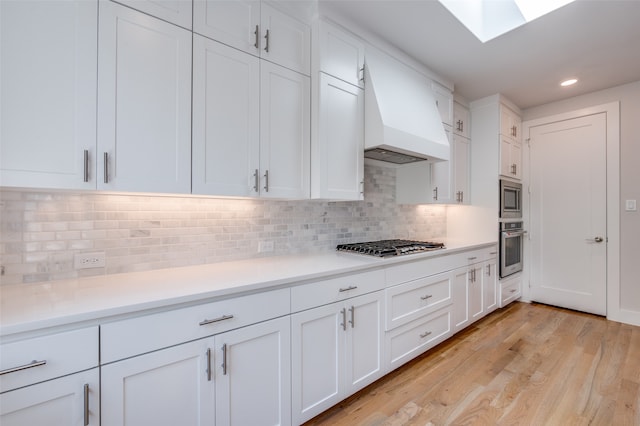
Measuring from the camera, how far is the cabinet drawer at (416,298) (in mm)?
2045

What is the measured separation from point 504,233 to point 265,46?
3262 mm

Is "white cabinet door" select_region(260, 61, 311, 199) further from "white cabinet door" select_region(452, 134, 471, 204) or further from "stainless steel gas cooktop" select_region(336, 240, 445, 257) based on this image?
"white cabinet door" select_region(452, 134, 471, 204)

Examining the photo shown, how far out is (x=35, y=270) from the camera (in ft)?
4.34

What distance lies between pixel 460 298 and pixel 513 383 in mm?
810

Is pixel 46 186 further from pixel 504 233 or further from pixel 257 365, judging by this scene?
pixel 504 233

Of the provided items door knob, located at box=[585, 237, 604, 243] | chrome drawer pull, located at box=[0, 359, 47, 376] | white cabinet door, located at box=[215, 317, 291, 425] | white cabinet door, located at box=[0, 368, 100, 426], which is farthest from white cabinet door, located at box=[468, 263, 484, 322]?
chrome drawer pull, located at box=[0, 359, 47, 376]

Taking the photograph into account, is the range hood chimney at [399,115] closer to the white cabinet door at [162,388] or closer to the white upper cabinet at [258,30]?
the white upper cabinet at [258,30]

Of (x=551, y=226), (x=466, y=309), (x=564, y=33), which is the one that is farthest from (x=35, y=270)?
(x=551, y=226)

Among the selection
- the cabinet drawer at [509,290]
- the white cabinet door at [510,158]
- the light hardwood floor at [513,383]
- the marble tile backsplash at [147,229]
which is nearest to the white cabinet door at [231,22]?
the marble tile backsplash at [147,229]

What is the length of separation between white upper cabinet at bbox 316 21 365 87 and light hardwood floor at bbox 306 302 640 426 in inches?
86.0

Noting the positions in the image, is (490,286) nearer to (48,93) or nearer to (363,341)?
(363,341)

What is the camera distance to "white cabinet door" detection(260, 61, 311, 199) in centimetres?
173

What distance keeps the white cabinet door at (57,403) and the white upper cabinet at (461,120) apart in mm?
3664

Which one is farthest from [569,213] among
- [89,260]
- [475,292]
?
[89,260]
